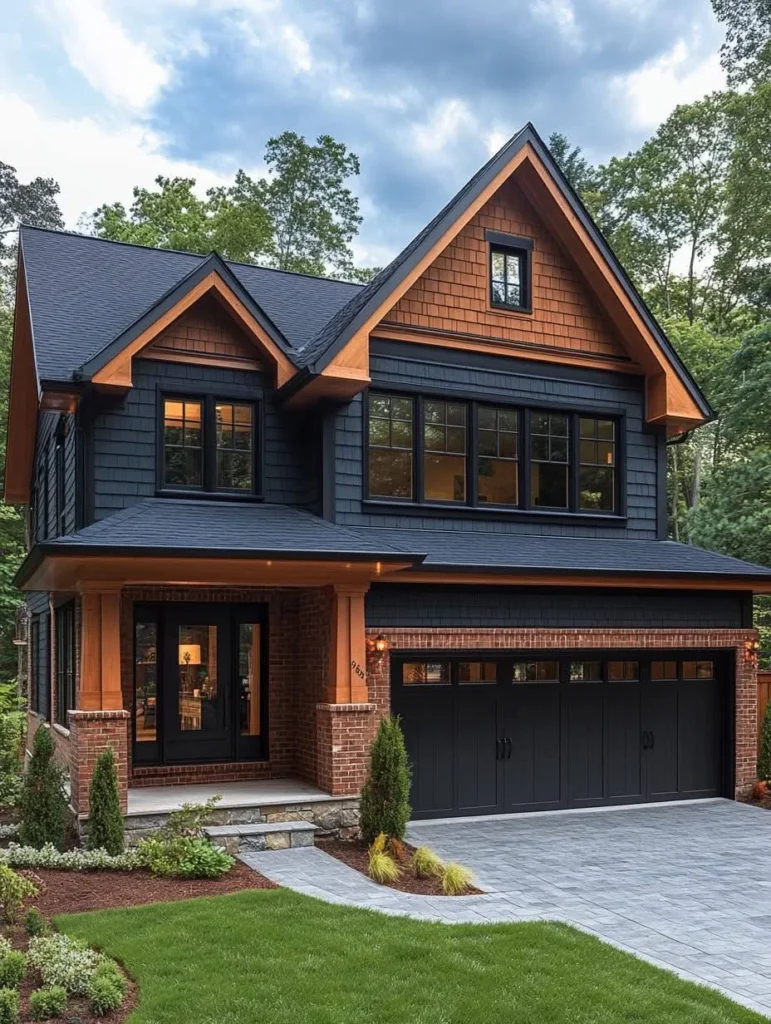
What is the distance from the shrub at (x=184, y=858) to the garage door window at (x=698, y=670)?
25.5 feet

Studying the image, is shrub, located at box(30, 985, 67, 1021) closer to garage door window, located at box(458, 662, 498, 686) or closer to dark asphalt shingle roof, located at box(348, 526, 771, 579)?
dark asphalt shingle roof, located at box(348, 526, 771, 579)

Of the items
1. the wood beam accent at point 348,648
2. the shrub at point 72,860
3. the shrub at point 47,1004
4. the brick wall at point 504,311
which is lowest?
the shrub at point 72,860

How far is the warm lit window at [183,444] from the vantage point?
42.0ft

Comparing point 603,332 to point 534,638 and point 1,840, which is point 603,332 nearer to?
point 534,638

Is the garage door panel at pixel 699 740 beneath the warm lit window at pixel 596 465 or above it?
beneath

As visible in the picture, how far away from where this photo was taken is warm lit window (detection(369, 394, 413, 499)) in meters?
13.4

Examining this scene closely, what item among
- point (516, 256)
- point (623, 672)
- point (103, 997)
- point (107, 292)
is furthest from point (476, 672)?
point (107, 292)

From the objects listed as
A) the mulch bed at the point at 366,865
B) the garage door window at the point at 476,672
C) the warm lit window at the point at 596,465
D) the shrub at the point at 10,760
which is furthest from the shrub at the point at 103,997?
the warm lit window at the point at 596,465

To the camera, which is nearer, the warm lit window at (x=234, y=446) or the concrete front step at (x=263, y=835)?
the concrete front step at (x=263, y=835)

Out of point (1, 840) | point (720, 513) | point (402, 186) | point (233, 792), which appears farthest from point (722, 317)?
point (402, 186)

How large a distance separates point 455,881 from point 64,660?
27.2 feet

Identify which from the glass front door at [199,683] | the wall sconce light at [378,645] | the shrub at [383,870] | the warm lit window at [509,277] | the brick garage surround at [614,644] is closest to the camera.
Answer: the shrub at [383,870]

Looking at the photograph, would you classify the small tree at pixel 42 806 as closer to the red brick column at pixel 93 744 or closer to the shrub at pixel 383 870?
the red brick column at pixel 93 744

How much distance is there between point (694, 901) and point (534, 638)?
476cm
